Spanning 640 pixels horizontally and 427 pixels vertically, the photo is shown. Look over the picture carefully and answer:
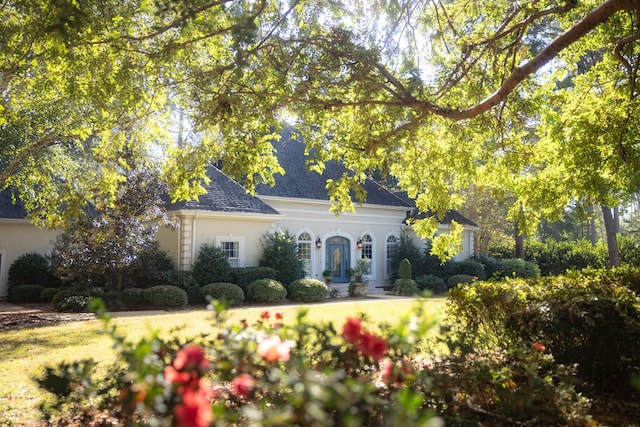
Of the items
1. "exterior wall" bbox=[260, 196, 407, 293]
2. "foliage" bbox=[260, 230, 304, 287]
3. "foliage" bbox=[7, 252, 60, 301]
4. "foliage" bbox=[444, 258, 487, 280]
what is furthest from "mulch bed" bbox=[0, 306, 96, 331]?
"foliage" bbox=[444, 258, 487, 280]

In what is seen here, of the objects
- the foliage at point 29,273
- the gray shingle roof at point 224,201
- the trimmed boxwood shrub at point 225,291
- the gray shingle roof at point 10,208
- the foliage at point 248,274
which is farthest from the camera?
the gray shingle roof at point 10,208

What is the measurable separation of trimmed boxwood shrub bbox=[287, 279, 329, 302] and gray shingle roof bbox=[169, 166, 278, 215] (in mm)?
3439

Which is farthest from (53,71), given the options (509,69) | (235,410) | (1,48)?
(509,69)

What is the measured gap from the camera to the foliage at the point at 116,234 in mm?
15539

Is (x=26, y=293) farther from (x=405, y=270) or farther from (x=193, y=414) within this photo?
(x=193, y=414)

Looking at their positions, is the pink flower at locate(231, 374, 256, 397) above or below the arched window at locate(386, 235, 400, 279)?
below

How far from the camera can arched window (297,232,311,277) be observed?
75.7 feet

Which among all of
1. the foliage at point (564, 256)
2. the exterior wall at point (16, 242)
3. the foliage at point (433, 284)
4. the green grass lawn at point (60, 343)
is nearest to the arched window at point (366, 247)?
the foliage at point (433, 284)

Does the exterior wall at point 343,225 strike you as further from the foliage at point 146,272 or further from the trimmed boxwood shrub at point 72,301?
the trimmed boxwood shrub at point 72,301

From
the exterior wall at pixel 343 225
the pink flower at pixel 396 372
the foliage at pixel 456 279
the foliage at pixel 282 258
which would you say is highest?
the exterior wall at pixel 343 225

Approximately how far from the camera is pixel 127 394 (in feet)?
8.77

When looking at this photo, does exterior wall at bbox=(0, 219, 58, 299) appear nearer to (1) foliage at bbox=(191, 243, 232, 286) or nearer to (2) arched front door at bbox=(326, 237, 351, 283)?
(1) foliage at bbox=(191, 243, 232, 286)

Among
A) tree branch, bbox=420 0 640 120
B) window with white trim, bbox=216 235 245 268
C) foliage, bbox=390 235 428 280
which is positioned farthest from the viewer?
foliage, bbox=390 235 428 280

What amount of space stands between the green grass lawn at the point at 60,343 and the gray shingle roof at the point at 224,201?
16.0 feet
